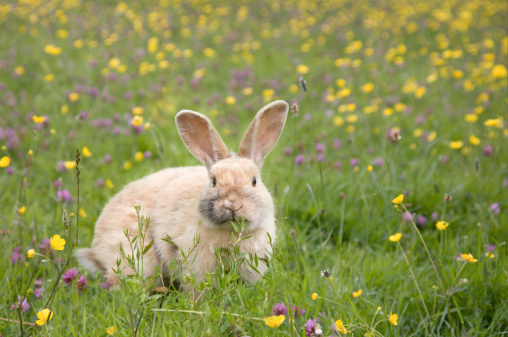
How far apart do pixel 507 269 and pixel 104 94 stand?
5.07m

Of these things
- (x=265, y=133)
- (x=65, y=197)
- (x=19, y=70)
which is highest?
(x=19, y=70)

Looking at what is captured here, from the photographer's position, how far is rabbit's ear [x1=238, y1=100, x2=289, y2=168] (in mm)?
3289

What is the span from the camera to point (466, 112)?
240 inches

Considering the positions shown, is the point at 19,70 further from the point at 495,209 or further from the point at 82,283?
the point at 495,209

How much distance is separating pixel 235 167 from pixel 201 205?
1.09ft

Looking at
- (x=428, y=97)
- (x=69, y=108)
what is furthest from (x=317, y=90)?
(x=69, y=108)

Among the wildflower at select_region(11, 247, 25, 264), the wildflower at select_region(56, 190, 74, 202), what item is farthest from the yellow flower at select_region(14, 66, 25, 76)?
the wildflower at select_region(11, 247, 25, 264)

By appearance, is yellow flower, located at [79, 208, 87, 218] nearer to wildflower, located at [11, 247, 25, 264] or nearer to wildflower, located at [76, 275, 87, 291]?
wildflower, located at [11, 247, 25, 264]

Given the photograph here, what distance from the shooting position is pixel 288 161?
16.6 ft

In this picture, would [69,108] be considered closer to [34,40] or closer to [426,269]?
[34,40]

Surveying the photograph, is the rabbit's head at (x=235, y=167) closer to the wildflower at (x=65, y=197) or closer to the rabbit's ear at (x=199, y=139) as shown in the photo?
the rabbit's ear at (x=199, y=139)

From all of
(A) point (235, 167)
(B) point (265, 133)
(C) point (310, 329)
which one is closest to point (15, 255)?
(A) point (235, 167)

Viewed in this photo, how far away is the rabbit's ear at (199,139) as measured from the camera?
327 centimetres

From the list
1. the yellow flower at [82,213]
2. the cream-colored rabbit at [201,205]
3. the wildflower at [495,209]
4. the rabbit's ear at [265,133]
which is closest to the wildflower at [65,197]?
the yellow flower at [82,213]
